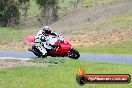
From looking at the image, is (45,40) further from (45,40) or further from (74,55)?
(74,55)

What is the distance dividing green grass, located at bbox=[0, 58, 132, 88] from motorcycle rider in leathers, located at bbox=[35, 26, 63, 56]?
4592 millimetres

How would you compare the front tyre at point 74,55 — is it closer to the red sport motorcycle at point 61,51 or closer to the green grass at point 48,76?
the red sport motorcycle at point 61,51

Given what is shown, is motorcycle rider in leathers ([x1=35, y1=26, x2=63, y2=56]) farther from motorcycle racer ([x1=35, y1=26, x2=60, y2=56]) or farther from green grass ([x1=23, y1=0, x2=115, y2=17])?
green grass ([x1=23, y1=0, x2=115, y2=17])

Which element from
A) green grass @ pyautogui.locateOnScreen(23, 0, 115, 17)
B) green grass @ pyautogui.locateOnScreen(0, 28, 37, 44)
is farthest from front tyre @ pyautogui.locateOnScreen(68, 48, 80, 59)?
green grass @ pyautogui.locateOnScreen(23, 0, 115, 17)

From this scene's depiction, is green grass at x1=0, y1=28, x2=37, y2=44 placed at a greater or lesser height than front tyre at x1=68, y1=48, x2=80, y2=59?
lesser

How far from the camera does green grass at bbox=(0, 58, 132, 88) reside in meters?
15.3

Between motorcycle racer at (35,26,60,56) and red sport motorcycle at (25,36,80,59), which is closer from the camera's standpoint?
motorcycle racer at (35,26,60,56)

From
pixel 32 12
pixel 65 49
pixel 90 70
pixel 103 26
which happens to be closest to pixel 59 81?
pixel 90 70

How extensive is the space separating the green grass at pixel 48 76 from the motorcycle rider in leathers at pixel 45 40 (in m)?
4.59

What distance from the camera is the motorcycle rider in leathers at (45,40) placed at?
2662cm

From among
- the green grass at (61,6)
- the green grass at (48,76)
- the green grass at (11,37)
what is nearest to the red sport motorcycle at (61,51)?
the green grass at (48,76)

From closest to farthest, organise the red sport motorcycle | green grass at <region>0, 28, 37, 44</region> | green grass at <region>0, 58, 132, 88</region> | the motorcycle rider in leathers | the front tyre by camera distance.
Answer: green grass at <region>0, 58, 132, 88</region>
the motorcycle rider in leathers
the red sport motorcycle
the front tyre
green grass at <region>0, 28, 37, 44</region>

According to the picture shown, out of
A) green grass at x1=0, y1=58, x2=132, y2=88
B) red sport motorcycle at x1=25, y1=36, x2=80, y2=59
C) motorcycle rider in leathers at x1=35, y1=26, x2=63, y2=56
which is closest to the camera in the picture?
green grass at x1=0, y1=58, x2=132, y2=88

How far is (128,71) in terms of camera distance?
20328mm
